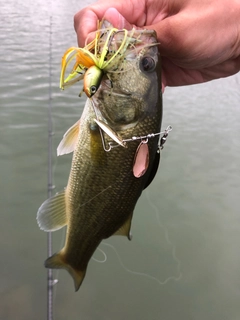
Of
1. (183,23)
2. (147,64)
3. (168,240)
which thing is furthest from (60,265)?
(168,240)

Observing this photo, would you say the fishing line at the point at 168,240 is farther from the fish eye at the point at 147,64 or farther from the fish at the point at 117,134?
the fish eye at the point at 147,64

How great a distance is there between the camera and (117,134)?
123 cm

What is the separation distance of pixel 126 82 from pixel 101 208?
0.54m

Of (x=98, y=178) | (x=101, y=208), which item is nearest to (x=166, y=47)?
(x=98, y=178)

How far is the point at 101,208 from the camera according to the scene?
1416 mm

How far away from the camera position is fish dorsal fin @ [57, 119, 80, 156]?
1.38 m

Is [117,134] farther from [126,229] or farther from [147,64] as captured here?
[126,229]

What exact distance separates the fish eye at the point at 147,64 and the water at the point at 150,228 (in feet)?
6.32

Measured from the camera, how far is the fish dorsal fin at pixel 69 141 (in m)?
1.38

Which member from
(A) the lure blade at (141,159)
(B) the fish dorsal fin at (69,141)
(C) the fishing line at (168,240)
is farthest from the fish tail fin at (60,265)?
(C) the fishing line at (168,240)

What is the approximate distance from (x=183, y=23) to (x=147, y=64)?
0.24 m

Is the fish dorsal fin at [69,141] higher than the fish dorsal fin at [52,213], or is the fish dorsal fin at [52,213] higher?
the fish dorsal fin at [69,141]

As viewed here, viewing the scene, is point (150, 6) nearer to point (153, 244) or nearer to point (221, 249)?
point (153, 244)

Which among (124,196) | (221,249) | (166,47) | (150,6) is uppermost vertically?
(150,6)
